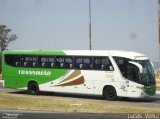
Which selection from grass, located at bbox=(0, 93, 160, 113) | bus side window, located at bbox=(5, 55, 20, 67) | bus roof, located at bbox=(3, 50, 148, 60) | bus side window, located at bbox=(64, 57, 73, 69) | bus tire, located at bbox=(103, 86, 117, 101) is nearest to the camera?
grass, located at bbox=(0, 93, 160, 113)

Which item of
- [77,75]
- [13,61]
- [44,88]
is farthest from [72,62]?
[13,61]

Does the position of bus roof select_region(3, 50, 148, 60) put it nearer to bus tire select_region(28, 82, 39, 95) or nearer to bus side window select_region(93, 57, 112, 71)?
bus side window select_region(93, 57, 112, 71)

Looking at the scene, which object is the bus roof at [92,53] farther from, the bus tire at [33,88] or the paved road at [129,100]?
the paved road at [129,100]

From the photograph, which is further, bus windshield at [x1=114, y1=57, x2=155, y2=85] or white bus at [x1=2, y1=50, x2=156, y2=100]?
white bus at [x1=2, y1=50, x2=156, y2=100]

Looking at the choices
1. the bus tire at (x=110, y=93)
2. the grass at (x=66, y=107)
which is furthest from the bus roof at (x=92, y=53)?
the grass at (x=66, y=107)

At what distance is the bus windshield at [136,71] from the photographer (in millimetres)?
25688

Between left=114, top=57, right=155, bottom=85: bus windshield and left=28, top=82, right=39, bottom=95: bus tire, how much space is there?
21.4 ft

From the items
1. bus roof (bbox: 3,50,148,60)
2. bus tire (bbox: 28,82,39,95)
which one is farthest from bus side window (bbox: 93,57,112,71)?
bus tire (bbox: 28,82,39,95)

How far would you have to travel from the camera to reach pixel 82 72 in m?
28.0

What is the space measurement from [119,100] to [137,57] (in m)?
2.79

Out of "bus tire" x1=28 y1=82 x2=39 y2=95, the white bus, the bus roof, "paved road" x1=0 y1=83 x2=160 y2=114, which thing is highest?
the bus roof

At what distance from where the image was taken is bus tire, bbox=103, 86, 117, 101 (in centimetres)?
2658

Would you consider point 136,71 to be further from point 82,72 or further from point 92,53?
point 82,72

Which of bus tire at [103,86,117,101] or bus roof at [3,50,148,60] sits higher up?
bus roof at [3,50,148,60]
